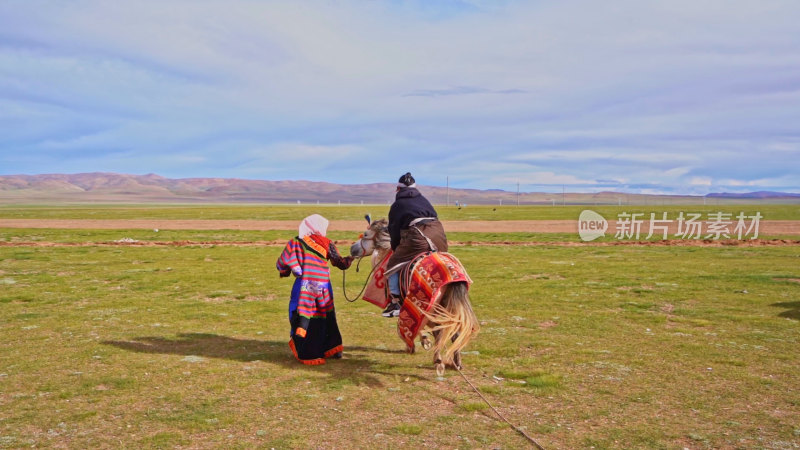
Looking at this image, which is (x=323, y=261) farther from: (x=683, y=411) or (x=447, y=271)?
(x=683, y=411)

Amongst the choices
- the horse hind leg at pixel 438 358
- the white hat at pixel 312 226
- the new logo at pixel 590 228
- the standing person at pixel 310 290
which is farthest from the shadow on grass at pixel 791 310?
the new logo at pixel 590 228

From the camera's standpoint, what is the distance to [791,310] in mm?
11891

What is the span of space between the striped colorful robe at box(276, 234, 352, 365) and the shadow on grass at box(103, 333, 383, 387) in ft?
0.81

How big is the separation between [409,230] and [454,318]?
140 cm

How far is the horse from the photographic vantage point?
23.7ft

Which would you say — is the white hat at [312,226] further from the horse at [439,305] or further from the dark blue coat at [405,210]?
the horse at [439,305]

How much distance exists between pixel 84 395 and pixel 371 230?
4.32m

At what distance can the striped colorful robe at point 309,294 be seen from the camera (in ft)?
27.5

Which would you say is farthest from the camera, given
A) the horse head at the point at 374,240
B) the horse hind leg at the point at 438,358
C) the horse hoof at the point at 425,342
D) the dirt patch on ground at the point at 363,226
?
the dirt patch on ground at the point at 363,226

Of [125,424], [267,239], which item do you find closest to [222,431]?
[125,424]

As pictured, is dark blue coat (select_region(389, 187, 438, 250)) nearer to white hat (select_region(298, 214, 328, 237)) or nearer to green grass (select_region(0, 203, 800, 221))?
white hat (select_region(298, 214, 328, 237))

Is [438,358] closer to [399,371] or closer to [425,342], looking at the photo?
[425,342]

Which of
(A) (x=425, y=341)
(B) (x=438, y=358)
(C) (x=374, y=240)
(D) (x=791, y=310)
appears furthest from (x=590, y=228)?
(B) (x=438, y=358)

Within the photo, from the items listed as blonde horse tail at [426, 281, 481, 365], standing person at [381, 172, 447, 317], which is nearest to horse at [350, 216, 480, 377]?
blonde horse tail at [426, 281, 481, 365]
